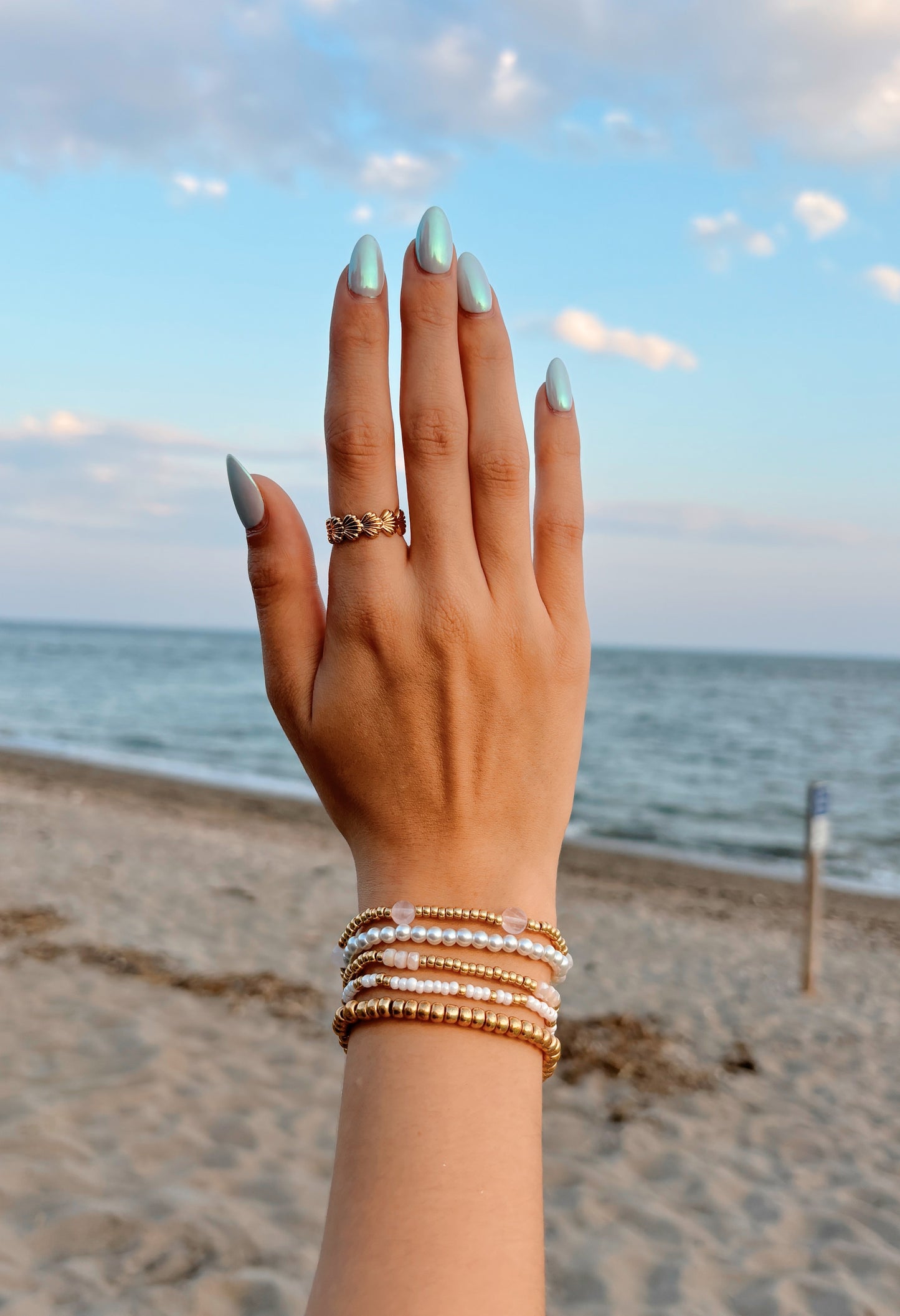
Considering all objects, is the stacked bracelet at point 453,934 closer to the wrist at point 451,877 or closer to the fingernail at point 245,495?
the wrist at point 451,877

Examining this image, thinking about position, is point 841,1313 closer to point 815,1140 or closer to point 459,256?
point 815,1140

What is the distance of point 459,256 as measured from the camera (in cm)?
105

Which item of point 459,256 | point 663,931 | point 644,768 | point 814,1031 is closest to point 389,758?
point 459,256

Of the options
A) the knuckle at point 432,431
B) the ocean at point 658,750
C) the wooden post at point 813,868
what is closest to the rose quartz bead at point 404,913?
the knuckle at point 432,431

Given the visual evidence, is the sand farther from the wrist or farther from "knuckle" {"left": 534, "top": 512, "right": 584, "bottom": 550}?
"knuckle" {"left": 534, "top": 512, "right": 584, "bottom": 550}

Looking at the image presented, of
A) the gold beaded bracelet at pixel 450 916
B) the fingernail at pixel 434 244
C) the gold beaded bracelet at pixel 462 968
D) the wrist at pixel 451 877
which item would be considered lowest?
the gold beaded bracelet at pixel 462 968

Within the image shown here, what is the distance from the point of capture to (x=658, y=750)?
2864cm

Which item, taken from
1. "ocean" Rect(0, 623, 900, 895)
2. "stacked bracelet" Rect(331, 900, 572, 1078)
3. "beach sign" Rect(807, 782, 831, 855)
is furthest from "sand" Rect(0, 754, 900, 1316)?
"ocean" Rect(0, 623, 900, 895)

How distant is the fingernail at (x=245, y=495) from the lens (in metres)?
1.07

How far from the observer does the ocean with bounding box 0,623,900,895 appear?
52.8ft

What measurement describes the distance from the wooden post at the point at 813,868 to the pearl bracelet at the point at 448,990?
6.28 m

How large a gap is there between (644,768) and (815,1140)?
1984cm

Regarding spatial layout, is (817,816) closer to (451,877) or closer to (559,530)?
(559,530)

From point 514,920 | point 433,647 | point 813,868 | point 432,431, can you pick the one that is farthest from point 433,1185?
point 813,868
